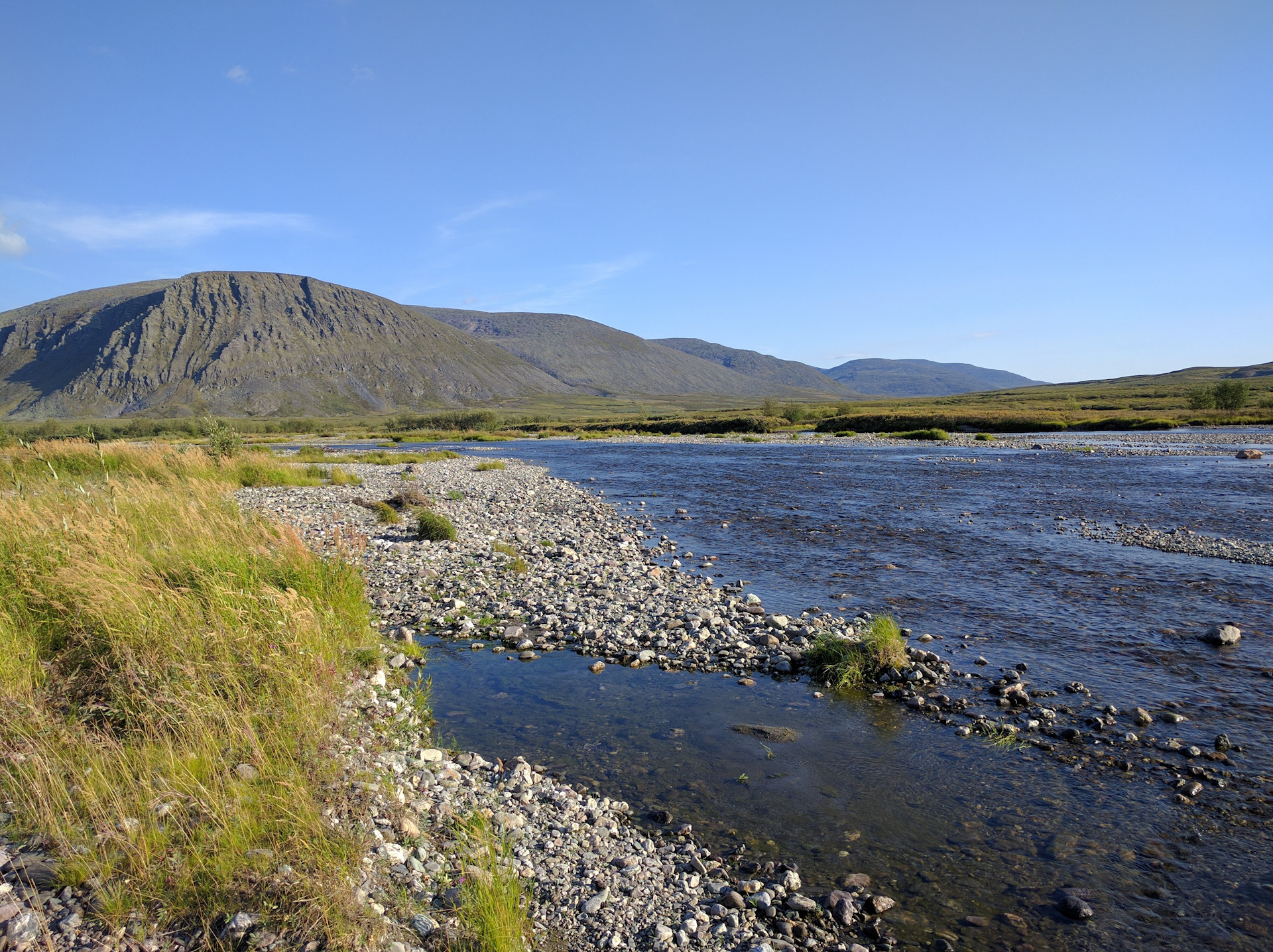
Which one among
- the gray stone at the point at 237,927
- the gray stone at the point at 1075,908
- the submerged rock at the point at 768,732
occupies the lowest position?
the gray stone at the point at 1075,908

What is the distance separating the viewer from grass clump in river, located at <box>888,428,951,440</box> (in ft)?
231

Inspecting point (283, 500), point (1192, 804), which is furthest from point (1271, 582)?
point (283, 500)

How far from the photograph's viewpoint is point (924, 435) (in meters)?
73.4

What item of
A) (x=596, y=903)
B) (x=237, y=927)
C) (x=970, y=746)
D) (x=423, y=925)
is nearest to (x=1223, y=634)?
(x=970, y=746)

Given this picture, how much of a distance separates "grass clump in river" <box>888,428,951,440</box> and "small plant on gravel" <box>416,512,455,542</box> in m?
63.8

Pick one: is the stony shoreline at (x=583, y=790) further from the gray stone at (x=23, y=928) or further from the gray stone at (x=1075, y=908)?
the gray stone at (x=1075, y=908)

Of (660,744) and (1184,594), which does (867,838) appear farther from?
(1184,594)

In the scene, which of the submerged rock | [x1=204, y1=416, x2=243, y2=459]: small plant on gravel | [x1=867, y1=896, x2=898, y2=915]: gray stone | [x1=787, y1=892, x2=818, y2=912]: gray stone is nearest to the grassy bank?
[x1=787, y1=892, x2=818, y2=912]: gray stone

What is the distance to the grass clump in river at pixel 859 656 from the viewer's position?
9914 mm

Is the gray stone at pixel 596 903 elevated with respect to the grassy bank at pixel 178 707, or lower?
lower

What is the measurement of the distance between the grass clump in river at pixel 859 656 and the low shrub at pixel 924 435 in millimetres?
65675

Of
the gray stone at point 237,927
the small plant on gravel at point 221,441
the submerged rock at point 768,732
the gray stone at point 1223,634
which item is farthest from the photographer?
the small plant on gravel at point 221,441

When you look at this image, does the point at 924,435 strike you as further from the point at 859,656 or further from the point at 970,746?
the point at 970,746

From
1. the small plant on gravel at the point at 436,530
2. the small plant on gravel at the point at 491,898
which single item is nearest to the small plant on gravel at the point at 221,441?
the small plant on gravel at the point at 436,530
